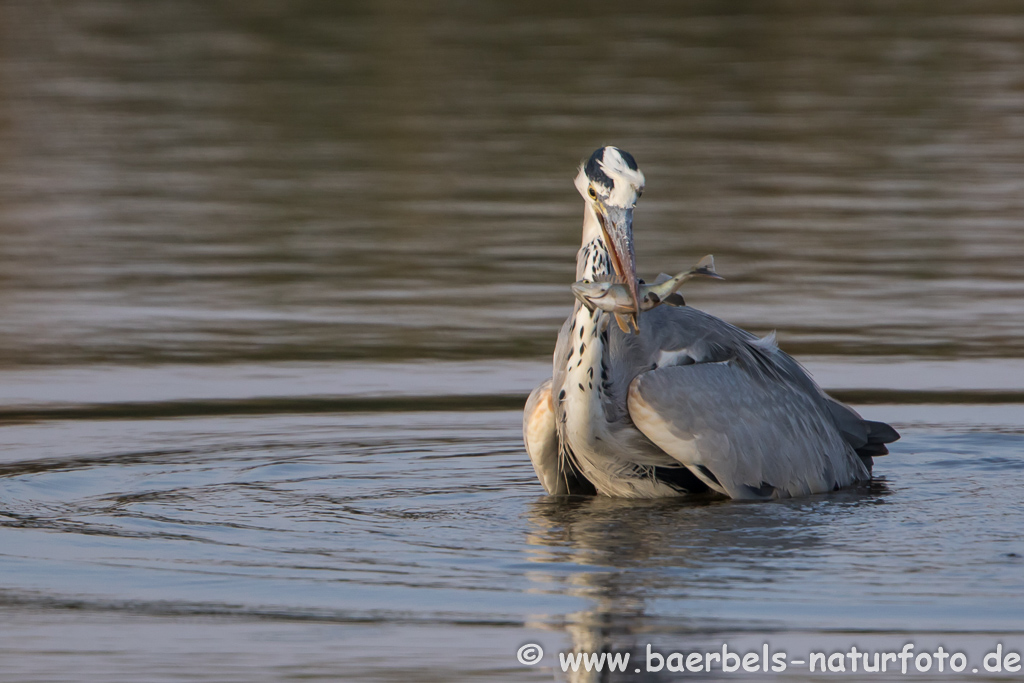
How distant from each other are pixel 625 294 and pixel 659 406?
22.9 inches

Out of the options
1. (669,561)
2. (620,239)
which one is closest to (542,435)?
(620,239)

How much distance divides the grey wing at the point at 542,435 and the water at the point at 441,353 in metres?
0.20

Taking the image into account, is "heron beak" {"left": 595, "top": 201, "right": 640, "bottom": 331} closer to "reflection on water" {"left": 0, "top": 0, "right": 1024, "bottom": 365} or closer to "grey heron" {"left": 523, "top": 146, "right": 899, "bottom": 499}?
"grey heron" {"left": 523, "top": 146, "right": 899, "bottom": 499}

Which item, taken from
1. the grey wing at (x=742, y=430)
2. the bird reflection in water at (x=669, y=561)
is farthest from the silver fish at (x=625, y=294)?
the bird reflection in water at (x=669, y=561)

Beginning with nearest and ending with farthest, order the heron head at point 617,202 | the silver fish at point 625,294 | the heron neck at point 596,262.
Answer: the silver fish at point 625,294, the heron head at point 617,202, the heron neck at point 596,262

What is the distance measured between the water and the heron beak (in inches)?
43.7

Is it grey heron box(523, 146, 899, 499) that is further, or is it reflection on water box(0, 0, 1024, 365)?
reflection on water box(0, 0, 1024, 365)

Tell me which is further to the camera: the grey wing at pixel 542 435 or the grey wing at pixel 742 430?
the grey wing at pixel 542 435

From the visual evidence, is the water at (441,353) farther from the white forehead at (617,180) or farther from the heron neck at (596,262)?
the white forehead at (617,180)

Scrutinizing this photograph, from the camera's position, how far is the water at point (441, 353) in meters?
6.74

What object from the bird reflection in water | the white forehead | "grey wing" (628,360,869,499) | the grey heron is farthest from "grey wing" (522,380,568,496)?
the white forehead

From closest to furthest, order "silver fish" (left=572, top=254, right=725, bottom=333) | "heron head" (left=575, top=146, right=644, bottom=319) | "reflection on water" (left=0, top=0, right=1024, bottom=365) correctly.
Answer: "silver fish" (left=572, top=254, right=725, bottom=333) → "heron head" (left=575, top=146, right=644, bottom=319) → "reflection on water" (left=0, top=0, right=1024, bottom=365)

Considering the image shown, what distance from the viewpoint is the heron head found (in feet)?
26.7

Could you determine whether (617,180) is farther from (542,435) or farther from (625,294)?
(542,435)
